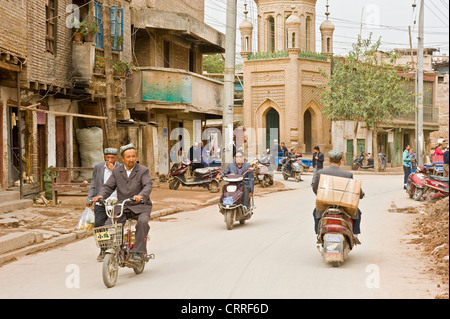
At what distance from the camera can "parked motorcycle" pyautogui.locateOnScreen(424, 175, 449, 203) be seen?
698 inches

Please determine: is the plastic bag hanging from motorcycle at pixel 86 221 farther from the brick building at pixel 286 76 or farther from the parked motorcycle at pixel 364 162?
the brick building at pixel 286 76

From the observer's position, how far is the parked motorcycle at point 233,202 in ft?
42.0

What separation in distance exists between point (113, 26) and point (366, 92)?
68.6 ft

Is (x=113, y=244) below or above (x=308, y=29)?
below

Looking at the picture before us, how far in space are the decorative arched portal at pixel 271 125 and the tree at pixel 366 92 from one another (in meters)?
6.87

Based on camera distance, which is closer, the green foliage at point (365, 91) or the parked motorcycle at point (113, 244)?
the parked motorcycle at point (113, 244)

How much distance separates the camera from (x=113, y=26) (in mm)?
21672

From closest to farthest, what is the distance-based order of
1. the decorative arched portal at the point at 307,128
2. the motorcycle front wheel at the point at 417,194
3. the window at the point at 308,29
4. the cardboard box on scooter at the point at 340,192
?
1. the cardboard box on scooter at the point at 340,192
2. the motorcycle front wheel at the point at 417,194
3. the window at the point at 308,29
4. the decorative arched portal at the point at 307,128

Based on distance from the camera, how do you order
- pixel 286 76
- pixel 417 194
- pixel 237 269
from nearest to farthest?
pixel 237 269 → pixel 417 194 → pixel 286 76

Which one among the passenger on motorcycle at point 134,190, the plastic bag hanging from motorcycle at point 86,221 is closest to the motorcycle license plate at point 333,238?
the passenger on motorcycle at point 134,190

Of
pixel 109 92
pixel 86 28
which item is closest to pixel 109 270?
pixel 109 92

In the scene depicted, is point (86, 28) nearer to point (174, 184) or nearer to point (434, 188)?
point (174, 184)

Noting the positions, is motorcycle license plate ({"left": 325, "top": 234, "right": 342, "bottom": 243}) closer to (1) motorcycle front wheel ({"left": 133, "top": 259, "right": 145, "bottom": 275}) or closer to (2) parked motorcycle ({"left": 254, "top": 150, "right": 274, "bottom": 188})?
(1) motorcycle front wheel ({"left": 133, "top": 259, "right": 145, "bottom": 275})
